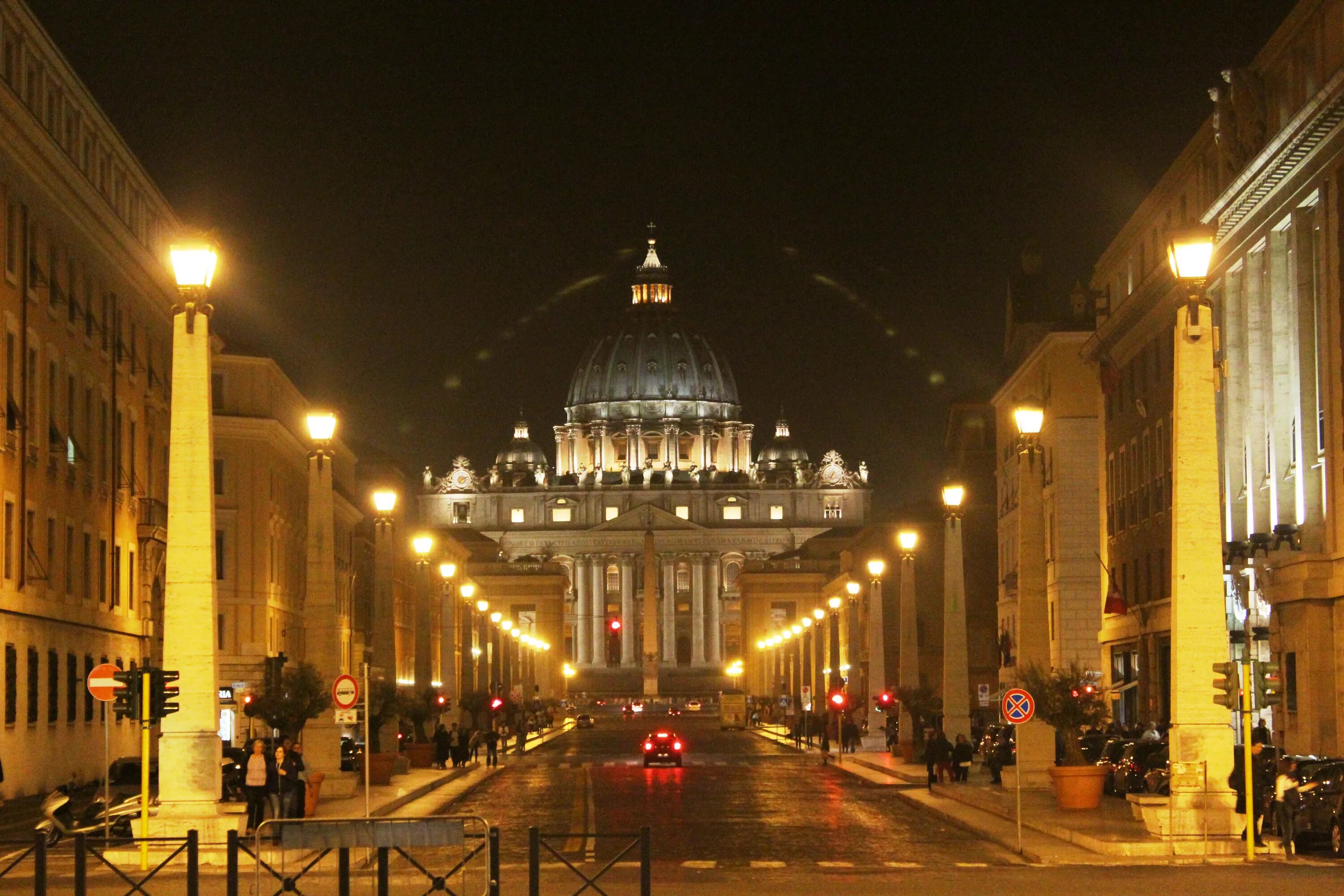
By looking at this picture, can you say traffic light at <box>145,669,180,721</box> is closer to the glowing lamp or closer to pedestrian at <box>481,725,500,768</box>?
the glowing lamp

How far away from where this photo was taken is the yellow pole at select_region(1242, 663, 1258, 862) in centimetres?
2614

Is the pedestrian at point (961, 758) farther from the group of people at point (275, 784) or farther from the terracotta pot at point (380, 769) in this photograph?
the group of people at point (275, 784)

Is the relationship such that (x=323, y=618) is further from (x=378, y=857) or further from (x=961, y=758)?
(x=378, y=857)

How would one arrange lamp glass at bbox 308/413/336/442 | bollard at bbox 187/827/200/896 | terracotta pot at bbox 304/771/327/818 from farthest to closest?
lamp glass at bbox 308/413/336/442
terracotta pot at bbox 304/771/327/818
bollard at bbox 187/827/200/896

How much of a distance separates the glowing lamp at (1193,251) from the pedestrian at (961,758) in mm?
23924

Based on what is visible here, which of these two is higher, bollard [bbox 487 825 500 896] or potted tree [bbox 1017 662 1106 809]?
potted tree [bbox 1017 662 1106 809]

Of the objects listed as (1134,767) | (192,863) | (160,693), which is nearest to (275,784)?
(160,693)

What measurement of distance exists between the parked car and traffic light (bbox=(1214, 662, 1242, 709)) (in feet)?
48.3

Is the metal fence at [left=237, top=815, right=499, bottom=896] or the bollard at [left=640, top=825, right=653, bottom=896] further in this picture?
the bollard at [left=640, top=825, right=653, bottom=896]

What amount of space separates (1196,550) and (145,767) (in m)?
12.5

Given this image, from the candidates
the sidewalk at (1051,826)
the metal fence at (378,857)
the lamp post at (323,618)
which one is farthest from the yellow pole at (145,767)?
the lamp post at (323,618)

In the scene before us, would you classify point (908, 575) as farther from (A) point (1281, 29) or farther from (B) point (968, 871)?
(B) point (968, 871)

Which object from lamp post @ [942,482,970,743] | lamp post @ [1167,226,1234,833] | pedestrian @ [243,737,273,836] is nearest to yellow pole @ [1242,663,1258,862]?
lamp post @ [1167,226,1234,833]

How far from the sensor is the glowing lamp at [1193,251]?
27.0 meters
